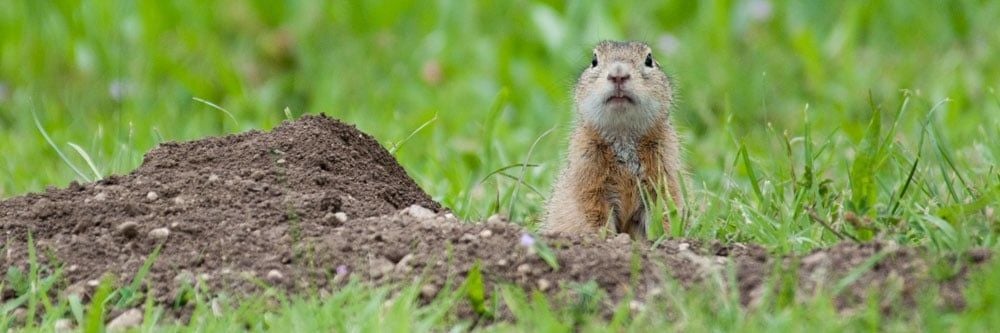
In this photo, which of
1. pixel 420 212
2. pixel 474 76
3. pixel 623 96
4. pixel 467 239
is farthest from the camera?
pixel 474 76

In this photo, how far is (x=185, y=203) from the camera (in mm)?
5047

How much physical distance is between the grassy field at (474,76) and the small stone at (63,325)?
1.92 m

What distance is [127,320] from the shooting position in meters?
4.37

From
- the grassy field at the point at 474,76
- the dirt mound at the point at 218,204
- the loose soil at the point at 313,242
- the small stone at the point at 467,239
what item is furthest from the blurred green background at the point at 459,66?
the small stone at the point at 467,239

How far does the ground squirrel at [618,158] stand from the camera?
18.9 feet

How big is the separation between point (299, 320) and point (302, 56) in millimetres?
6856

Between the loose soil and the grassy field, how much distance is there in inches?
35.5

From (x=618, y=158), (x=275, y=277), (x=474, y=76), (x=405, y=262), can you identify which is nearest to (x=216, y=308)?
(x=275, y=277)

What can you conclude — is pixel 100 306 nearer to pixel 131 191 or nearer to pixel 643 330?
pixel 131 191

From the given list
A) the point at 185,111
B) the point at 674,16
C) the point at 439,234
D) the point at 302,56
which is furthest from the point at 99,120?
the point at 439,234

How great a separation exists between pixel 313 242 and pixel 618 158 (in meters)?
1.53

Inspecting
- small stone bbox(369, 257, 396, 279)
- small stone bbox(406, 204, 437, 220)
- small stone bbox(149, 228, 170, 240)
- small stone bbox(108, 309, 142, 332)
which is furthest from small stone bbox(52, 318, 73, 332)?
small stone bbox(406, 204, 437, 220)

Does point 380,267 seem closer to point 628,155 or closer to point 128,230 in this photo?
point 128,230

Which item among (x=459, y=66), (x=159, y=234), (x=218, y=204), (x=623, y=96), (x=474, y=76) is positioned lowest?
(x=159, y=234)
